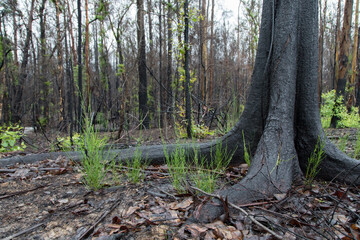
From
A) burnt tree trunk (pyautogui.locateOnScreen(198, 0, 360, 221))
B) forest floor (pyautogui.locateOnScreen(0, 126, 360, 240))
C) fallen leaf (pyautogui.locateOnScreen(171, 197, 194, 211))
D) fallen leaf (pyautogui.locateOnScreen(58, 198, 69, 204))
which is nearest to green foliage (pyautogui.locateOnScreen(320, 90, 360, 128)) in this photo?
burnt tree trunk (pyautogui.locateOnScreen(198, 0, 360, 221))

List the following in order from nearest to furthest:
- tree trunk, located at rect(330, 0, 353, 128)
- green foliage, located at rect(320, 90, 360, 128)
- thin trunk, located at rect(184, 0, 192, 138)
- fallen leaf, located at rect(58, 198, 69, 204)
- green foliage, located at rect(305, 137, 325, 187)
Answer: fallen leaf, located at rect(58, 198, 69, 204)
green foliage, located at rect(305, 137, 325, 187)
thin trunk, located at rect(184, 0, 192, 138)
green foliage, located at rect(320, 90, 360, 128)
tree trunk, located at rect(330, 0, 353, 128)

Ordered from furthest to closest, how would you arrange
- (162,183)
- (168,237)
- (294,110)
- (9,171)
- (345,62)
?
(345,62) < (9,171) < (294,110) < (162,183) < (168,237)

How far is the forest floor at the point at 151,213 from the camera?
1.33 metres

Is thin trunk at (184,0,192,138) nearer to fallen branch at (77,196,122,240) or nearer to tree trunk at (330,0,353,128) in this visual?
fallen branch at (77,196,122,240)

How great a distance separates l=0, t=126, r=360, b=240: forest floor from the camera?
4.36 feet

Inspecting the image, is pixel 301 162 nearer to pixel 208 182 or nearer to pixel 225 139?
pixel 225 139

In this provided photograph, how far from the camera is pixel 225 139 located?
2641 millimetres

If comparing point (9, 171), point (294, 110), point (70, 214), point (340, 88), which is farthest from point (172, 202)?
point (340, 88)

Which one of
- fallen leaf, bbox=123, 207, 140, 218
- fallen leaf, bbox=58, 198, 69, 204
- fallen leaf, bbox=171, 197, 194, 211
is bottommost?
fallen leaf, bbox=58, 198, 69, 204

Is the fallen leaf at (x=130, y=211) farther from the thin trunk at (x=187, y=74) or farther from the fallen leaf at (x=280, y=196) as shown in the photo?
the thin trunk at (x=187, y=74)

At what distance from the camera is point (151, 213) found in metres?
1.58

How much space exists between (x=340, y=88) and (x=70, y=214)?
34.6 feet

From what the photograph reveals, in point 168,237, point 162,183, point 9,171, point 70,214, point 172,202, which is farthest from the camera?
point 9,171

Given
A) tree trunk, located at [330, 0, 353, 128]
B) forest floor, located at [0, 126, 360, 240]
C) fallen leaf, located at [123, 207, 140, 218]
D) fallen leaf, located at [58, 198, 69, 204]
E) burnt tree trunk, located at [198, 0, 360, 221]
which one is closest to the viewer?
forest floor, located at [0, 126, 360, 240]
